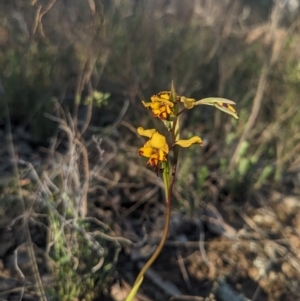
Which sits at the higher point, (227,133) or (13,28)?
(13,28)

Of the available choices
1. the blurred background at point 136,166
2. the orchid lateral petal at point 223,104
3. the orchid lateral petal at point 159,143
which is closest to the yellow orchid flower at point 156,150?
the orchid lateral petal at point 159,143

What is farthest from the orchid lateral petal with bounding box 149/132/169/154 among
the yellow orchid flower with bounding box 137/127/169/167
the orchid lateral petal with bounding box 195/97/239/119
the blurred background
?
the blurred background

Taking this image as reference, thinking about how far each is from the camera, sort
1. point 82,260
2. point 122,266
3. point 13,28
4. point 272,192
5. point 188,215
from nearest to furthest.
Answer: point 82,260
point 122,266
point 188,215
point 272,192
point 13,28

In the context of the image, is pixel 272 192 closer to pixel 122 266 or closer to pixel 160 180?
pixel 160 180

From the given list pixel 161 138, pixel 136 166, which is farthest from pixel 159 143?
pixel 136 166

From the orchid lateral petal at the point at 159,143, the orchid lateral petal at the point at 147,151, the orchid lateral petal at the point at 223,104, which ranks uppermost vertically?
the orchid lateral petal at the point at 223,104

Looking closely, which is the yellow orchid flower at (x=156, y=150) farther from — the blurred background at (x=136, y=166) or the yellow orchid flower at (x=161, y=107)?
the blurred background at (x=136, y=166)

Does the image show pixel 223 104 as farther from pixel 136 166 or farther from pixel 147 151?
pixel 136 166

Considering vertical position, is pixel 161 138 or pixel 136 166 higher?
pixel 161 138

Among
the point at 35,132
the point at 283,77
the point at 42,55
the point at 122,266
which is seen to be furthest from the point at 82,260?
the point at 283,77
